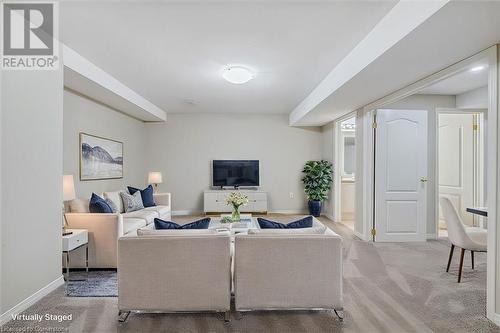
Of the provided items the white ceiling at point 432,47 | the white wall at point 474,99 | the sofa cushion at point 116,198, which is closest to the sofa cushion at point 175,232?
the white ceiling at point 432,47

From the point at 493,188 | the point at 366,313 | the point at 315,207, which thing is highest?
the point at 493,188

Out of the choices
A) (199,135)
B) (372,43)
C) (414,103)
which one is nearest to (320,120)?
(414,103)

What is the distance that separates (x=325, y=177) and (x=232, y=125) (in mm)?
2549

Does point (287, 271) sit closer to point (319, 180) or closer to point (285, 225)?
point (285, 225)

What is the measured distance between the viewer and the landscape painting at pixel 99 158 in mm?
4785

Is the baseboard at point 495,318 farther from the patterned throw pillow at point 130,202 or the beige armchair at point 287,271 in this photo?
the patterned throw pillow at point 130,202

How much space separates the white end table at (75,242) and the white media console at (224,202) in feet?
11.9

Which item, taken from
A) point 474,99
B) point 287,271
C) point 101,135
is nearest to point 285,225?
point 287,271

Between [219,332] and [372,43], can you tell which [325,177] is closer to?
[372,43]

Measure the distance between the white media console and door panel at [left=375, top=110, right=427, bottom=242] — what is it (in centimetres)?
289

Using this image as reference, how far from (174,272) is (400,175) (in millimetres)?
3980

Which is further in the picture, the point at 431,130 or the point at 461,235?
the point at 431,130

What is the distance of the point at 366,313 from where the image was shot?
258 centimetres

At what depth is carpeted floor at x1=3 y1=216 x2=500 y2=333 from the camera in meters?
2.36
